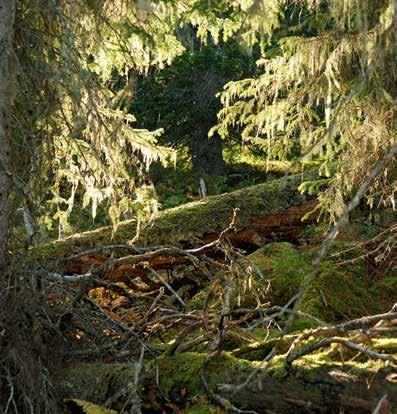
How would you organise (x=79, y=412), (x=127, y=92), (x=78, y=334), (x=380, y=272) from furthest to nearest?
(x=380, y=272), (x=78, y=334), (x=127, y=92), (x=79, y=412)

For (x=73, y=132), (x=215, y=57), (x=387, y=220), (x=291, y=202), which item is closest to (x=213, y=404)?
(x=73, y=132)

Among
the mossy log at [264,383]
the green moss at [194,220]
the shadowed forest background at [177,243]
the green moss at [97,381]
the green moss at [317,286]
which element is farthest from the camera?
the green moss at [194,220]

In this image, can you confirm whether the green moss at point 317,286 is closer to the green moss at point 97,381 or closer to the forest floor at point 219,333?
the forest floor at point 219,333

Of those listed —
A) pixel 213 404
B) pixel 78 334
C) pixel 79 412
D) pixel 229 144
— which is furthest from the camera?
pixel 229 144

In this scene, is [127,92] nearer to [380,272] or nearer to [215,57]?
[380,272]

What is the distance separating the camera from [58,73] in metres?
4.80

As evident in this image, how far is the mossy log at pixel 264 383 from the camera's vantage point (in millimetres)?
3580

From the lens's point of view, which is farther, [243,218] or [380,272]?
[243,218]

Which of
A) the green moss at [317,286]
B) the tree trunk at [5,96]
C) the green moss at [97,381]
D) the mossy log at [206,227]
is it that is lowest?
the green moss at [317,286]

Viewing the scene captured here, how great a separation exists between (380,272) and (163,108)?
9.75 m

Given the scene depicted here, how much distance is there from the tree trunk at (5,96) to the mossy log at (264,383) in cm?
115

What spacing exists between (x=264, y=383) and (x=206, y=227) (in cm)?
503

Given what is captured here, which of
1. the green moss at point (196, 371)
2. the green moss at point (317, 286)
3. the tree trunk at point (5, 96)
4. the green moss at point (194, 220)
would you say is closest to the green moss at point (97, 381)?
the green moss at point (196, 371)

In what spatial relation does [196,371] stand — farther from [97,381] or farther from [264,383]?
[97,381]
